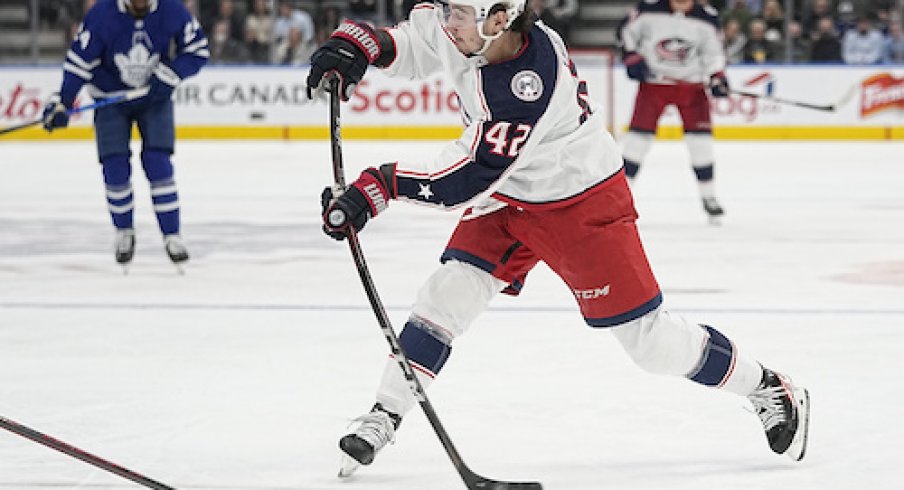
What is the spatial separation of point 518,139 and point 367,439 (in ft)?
2.11

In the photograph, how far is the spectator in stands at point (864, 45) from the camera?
1235 centimetres

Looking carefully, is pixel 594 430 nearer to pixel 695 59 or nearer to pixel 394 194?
pixel 394 194

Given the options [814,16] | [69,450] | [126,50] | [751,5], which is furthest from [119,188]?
[751,5]

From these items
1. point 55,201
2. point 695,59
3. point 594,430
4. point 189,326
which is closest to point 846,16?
point 695,59

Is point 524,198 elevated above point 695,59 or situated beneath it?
elevated above

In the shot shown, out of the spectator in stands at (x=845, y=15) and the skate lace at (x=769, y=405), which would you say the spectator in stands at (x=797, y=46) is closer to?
the spectator in stands at (x=845, y=15)

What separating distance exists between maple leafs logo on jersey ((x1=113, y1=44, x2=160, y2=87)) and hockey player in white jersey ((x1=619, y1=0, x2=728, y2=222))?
2.73 metres

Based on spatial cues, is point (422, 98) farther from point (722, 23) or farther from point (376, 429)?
point (376, 429)

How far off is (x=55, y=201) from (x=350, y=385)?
512 centimetres

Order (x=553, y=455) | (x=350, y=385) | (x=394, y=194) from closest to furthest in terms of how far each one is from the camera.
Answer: (x=394, y=194)
(x=553, y=455)
(x=350, y=385)

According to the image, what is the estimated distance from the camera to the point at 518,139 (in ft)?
8.37

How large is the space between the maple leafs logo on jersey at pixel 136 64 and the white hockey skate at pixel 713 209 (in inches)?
112

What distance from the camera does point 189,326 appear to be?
14.9 feet

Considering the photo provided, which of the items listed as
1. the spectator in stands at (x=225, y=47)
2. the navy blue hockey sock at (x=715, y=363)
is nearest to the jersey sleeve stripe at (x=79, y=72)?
the navy blue hockey sock at (x=715, y=363)
